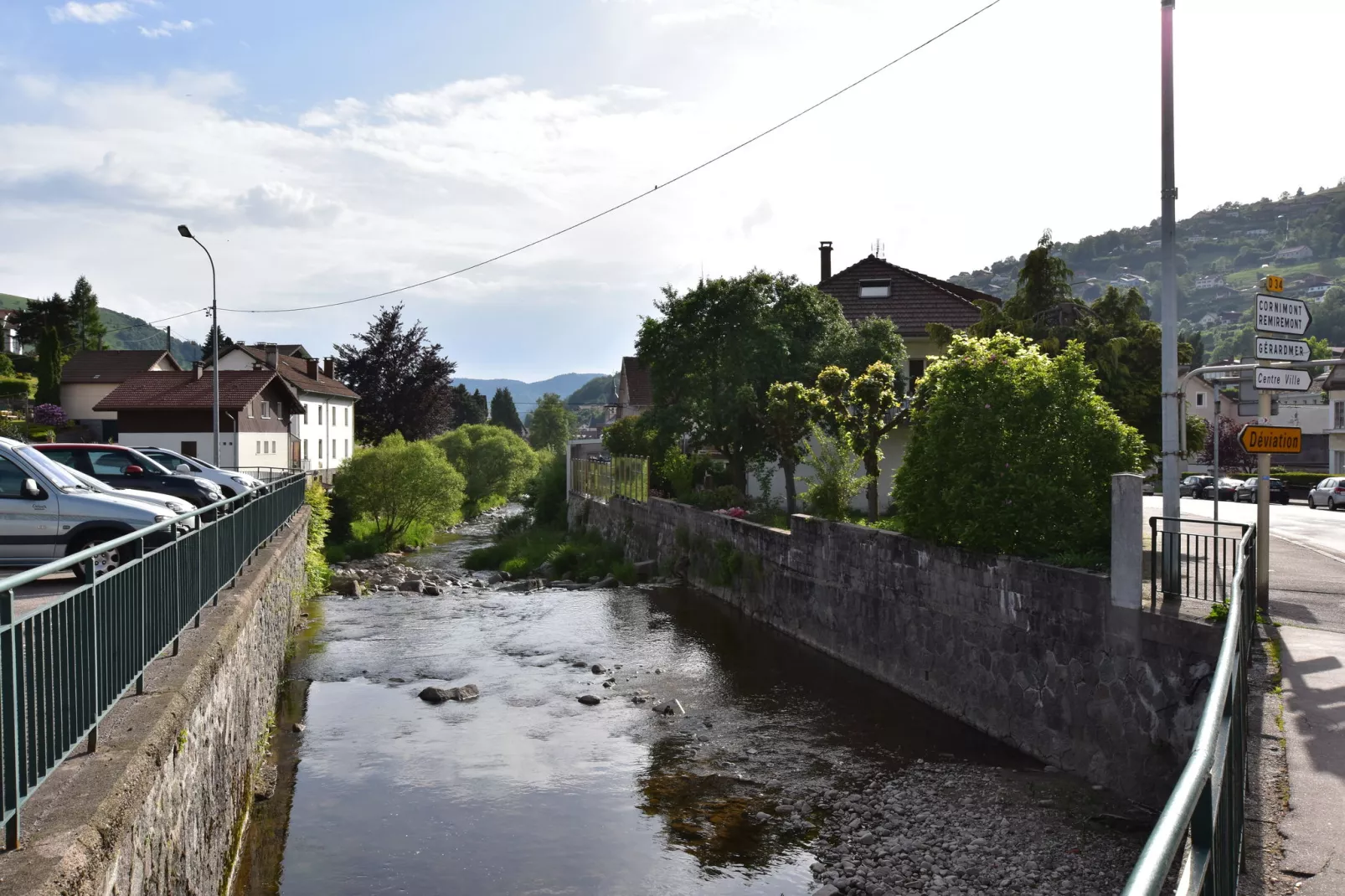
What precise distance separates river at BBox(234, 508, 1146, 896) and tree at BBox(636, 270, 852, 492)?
10.8 meters

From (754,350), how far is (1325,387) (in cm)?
4385

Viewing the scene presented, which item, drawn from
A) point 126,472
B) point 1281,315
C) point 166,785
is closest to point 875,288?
point 1281,315

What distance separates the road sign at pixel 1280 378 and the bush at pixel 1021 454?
63.7 inches

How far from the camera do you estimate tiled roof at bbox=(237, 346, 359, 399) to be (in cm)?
5669

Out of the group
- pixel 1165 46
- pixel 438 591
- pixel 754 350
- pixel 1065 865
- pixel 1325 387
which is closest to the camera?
pixel 1065 865

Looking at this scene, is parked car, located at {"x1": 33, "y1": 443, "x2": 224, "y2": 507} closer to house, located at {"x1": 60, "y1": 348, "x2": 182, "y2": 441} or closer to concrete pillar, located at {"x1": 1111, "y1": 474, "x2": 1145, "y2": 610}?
concrete pillar, located at {"x1": 1111, "y1": 474, "x2": 1145, "y2": 610}

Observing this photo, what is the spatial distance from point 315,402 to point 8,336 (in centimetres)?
5094

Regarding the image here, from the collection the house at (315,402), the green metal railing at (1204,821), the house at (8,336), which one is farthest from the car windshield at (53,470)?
the house at (8,336)

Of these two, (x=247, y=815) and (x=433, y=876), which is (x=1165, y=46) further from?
(x=247, y=815)

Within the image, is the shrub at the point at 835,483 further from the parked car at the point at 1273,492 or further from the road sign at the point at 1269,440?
the parked car at the point at 1273,492

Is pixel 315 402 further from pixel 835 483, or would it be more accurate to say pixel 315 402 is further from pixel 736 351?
pixel 835 483

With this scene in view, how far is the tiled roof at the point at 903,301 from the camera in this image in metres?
41.8

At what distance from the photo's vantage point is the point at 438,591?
28578mm

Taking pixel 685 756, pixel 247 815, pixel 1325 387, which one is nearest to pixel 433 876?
pixel 247 815
